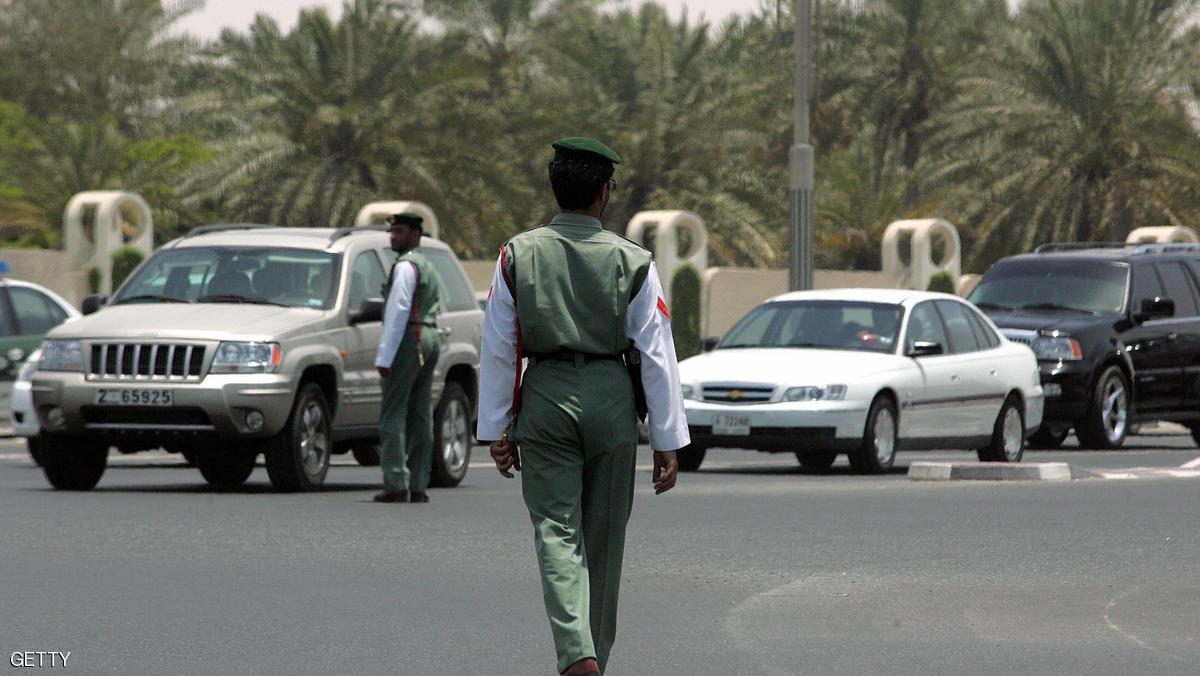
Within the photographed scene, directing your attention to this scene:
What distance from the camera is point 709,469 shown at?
17.6 m

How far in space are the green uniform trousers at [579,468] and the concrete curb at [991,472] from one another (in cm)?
983

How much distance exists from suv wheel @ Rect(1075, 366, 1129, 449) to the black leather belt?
14.8 metres

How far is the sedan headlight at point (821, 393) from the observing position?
1612cm

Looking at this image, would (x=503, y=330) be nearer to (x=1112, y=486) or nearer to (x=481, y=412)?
(x=481, y=412)

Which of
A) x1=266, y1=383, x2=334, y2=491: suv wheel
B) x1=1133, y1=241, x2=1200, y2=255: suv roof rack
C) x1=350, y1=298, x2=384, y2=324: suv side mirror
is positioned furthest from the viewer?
x1=1133, y1=241, x2=1200, y2=255: suv roof rack

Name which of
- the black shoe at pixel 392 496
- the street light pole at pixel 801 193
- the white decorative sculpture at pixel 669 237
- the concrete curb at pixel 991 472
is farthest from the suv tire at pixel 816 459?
the white decorative sculpture at pixel 669 237

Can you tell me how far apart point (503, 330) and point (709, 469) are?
11.7 m

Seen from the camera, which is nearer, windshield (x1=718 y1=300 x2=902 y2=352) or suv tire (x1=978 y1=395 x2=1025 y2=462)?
windshield (x1=718 y1=300 x2=902 y2=352)

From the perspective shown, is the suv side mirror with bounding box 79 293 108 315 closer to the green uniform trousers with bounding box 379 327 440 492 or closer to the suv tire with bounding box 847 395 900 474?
the green uniform trousers with bounding box 379 327 440 492

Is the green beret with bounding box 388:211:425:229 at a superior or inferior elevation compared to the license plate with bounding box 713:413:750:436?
superior

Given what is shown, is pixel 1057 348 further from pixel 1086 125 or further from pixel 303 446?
pixel 1086 125

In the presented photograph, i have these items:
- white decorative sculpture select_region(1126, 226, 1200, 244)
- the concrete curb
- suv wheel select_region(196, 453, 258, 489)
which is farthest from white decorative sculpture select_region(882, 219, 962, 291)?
suv wheel select_region(196, 453, 258, 489)

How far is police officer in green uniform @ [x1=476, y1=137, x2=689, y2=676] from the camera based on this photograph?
604cm

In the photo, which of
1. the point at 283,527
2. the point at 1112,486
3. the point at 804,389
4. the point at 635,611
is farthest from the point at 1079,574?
the point at 804,389
